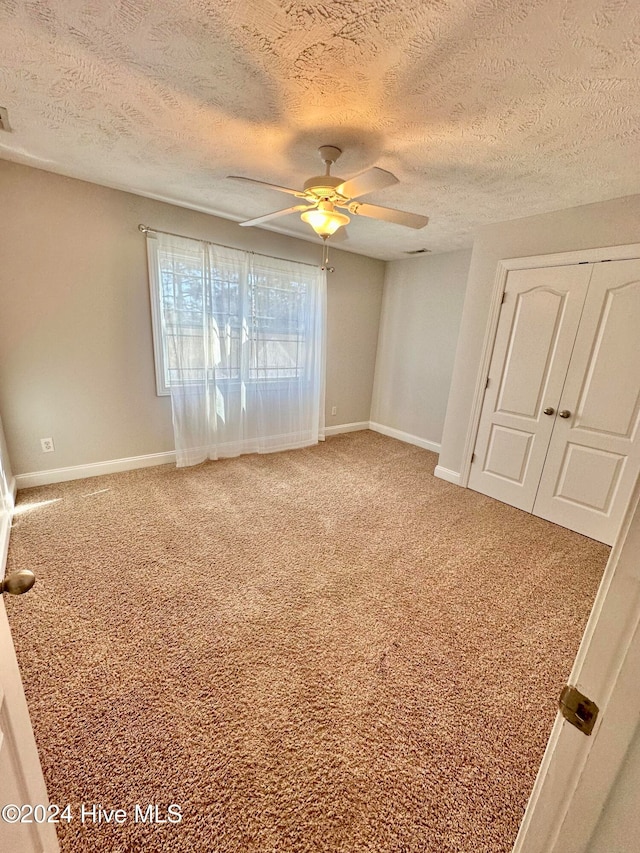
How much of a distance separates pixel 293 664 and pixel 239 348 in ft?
9.09

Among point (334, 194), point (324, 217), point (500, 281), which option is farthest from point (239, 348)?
point (500, 281)

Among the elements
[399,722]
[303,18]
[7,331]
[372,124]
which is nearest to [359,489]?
[399,722]

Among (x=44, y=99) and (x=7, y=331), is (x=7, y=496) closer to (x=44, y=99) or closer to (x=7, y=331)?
(x=7, y=331)

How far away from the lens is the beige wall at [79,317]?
246 cm

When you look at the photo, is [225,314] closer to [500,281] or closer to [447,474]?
[500,281]

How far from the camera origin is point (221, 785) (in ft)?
3.48

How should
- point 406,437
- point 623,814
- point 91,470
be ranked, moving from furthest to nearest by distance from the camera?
1. point 406,437
2. point 91,470
3. point 623,814

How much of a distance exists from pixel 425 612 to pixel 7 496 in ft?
8.95

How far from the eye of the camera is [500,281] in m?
2.85

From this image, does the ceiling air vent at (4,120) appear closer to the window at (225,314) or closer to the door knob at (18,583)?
the window at (225,314)

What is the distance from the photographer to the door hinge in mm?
486

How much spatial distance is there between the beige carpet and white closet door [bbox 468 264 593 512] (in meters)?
0.47

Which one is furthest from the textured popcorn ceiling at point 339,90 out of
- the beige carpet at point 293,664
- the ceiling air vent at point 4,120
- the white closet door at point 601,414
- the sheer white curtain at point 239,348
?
the beige carpet at point 293,664

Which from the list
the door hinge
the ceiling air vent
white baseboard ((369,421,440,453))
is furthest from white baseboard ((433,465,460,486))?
the ceiling air vent
